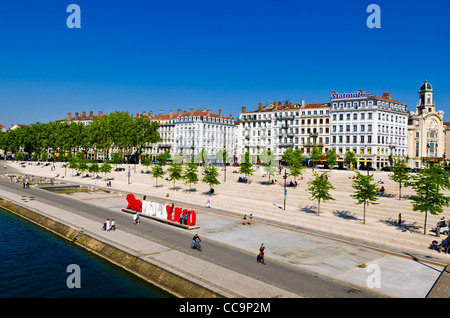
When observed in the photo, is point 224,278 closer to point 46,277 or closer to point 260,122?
point 46,277

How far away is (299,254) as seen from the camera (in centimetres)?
2666

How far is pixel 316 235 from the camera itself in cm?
3328

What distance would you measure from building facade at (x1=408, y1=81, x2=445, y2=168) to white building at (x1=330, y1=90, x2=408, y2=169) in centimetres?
648

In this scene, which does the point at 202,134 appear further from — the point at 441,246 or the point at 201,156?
the point at 441,246

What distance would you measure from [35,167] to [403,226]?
110568 millimetres

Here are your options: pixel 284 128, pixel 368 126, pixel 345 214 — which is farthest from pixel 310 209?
pixel 284 128

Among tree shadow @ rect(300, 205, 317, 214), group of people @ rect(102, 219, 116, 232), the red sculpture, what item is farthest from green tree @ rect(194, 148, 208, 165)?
group of people @ rect(102, 219, 116, 232)

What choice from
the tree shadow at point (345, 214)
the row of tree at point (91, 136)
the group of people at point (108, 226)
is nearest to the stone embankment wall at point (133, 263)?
the group of people at point (108, 226)

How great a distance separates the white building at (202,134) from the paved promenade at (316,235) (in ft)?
210

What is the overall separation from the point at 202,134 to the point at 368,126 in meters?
56.6

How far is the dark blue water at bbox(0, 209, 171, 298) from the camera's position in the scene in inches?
819

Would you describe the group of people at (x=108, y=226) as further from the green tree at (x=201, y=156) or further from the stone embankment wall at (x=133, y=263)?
the green tree at (x=201, y=156)
